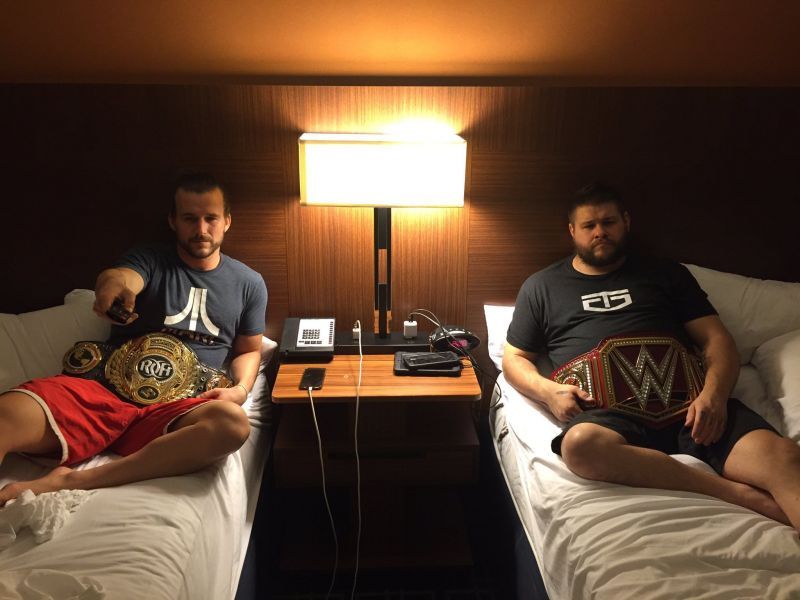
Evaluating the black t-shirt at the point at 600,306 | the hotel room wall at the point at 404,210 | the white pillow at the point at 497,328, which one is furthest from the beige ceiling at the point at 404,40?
the white pillow at the point at 497,328

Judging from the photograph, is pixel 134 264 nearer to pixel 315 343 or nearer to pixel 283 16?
pixel 315 343

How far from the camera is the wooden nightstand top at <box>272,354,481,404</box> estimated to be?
1565 millimetres

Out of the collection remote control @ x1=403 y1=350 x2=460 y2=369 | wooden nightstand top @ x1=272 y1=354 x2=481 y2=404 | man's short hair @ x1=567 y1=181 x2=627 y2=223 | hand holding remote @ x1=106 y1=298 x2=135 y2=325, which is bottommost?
wooden nightstand top @ x1=272 y1=354 x2=481 y2=404

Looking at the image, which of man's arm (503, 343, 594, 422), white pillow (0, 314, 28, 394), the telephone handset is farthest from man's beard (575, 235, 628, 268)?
white pillow (0, 314, 28, 394)

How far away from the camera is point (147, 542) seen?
1.03m

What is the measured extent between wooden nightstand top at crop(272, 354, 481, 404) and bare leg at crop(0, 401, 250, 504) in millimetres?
260

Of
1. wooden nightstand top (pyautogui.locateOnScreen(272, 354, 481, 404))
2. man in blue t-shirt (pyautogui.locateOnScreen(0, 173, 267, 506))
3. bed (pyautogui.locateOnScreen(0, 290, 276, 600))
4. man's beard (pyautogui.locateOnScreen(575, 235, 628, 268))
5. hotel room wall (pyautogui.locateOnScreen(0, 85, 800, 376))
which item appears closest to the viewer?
bed (pyautogui.locateOnScreen(0, 290, 276, 600))

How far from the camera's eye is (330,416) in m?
1.76

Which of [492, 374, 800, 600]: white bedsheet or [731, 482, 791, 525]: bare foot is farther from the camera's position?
[731, 482, 791, 525]: bare foot

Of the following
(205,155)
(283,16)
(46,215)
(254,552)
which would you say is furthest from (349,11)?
(254,552)

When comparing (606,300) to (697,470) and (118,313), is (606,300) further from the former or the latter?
(118,313)

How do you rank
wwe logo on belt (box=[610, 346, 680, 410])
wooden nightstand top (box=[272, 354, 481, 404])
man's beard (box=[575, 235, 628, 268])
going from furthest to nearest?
man's beard (box=[575, 235, 628, 268]) → wooden nightstand top (box=[272, 354, 481, 404]) → wwe logo on belt (box=[610, 346, 680, 410])

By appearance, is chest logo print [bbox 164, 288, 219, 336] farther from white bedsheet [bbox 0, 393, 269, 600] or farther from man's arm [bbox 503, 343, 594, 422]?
man's arm [bbox 503, 343, 594, 422]

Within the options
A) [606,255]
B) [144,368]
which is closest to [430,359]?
[606,255]
